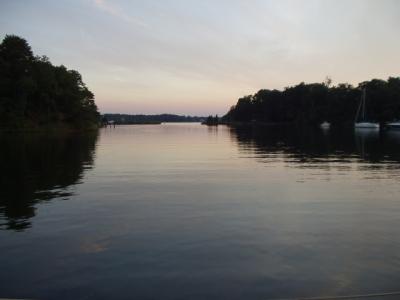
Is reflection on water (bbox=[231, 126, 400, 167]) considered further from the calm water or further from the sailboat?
the sailboat

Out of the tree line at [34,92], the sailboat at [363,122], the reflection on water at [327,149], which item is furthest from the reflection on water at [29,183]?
the sailboat at [363,122]

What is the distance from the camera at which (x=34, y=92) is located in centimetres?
12862

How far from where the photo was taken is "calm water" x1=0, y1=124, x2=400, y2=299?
9141 mm

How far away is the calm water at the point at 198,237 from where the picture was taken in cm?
914

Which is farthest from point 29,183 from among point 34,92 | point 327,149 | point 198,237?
point 34,92

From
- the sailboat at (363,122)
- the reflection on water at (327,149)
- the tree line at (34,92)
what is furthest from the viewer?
the sailboat at (363,122)

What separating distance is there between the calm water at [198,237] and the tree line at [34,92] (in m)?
101

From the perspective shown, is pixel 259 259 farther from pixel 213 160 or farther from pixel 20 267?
pixel 213 160

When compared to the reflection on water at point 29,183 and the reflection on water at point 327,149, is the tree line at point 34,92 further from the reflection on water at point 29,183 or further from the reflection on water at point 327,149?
the reflection on water at point 29,183

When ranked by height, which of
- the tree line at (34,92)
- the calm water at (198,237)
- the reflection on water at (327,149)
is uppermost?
the tree line at (34,92)

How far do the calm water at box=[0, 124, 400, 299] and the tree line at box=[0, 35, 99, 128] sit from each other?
10079cm

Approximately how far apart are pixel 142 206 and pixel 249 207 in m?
4.07

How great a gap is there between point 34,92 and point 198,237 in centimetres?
12658

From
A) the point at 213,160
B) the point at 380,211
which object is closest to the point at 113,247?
the point at 380,211
